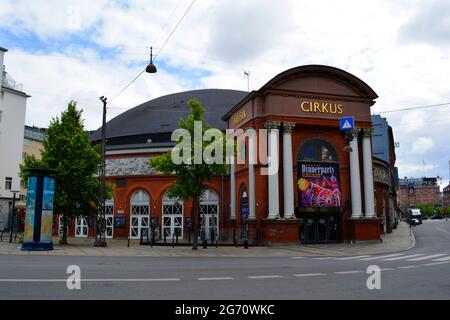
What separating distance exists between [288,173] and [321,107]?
6024 mm

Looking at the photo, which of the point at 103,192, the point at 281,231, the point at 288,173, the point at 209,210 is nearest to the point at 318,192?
the point at 288,173

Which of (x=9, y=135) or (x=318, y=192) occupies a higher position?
(x=9, y=135)

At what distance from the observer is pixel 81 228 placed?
43.6m

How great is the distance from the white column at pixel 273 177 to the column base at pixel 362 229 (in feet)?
20.7

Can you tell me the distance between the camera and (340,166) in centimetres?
3456

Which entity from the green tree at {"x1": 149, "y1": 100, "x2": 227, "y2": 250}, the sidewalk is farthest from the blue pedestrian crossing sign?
the green tree at {"x1": 149, "y1": 100, "x2": 227, "y2": 250}

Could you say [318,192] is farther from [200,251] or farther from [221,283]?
[221,283]

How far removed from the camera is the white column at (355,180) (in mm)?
33438

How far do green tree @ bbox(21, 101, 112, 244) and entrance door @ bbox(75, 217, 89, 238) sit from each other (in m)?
12.1

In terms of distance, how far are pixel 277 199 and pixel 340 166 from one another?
21.5 ft

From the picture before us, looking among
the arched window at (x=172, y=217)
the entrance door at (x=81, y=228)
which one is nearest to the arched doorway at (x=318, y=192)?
the arched window at (x=172, y=217)

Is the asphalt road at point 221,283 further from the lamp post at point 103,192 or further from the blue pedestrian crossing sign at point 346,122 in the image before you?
the blue pedestrian crossing sign at point 346,122
